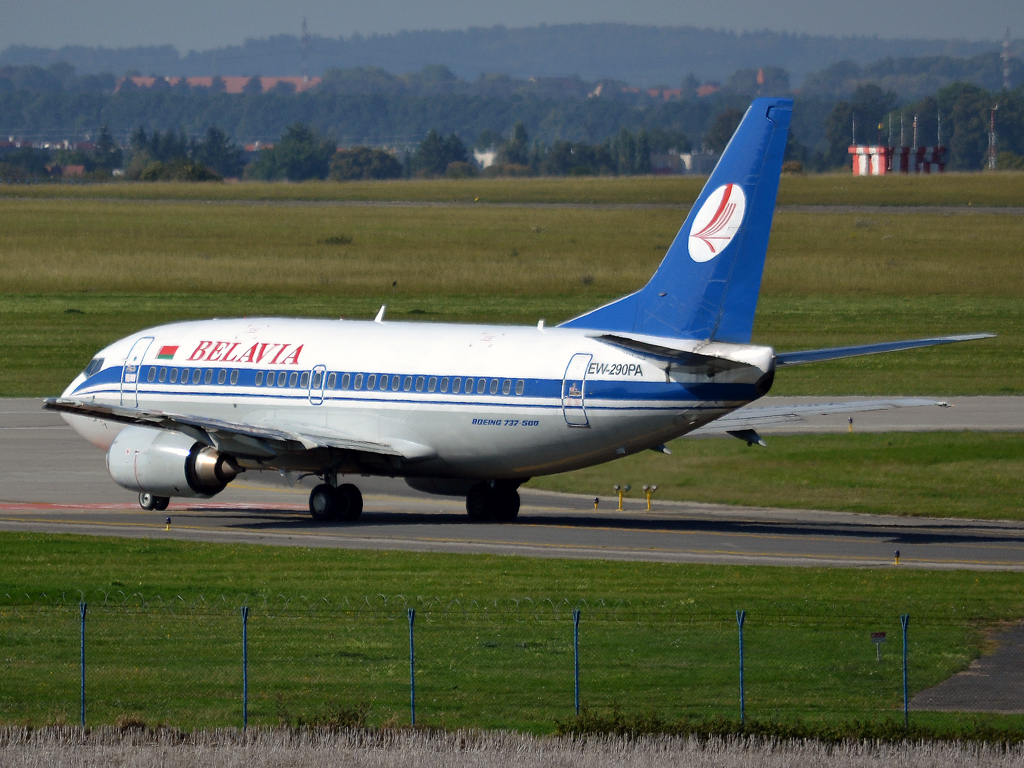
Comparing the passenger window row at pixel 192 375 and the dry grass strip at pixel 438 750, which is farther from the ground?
the passenger window row at pixel 192 375

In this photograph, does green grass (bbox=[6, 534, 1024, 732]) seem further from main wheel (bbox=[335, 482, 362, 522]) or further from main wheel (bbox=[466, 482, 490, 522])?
main wheel (bbox=[466, 482, 490, 522])

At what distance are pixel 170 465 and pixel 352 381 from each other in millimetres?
5083

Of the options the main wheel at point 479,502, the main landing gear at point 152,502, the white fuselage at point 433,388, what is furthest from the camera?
the main landing gear at point 152,502

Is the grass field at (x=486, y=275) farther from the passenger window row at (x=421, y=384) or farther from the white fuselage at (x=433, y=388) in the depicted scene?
the passenger window row at (x=421, y=384)

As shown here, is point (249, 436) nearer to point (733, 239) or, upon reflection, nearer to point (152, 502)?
point (152, 502)

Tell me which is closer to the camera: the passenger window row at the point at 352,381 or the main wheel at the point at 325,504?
the passenger window row at the point at 352,381

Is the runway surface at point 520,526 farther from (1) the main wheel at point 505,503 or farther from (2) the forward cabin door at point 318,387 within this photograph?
(2) the forward cabin door at point 318,387

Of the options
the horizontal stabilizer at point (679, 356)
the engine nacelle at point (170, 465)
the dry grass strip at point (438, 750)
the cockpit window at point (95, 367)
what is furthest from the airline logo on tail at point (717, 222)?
the dry grass strip at point (438, 750)

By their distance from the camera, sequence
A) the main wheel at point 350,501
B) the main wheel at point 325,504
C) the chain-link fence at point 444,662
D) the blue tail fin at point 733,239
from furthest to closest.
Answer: the main wheel at point 350,501 < the main wheel at point 325,504 < the blue tail fin at point 733,239 < the chain-link fence at point 444,662

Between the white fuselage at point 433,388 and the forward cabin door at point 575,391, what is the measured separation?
1.3 inches

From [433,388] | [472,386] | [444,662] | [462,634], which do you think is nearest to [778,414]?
[472,386]

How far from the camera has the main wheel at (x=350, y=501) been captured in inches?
1695

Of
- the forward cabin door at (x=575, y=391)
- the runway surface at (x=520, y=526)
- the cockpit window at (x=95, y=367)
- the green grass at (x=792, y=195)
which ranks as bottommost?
the runway surface at (x=520, y=526)

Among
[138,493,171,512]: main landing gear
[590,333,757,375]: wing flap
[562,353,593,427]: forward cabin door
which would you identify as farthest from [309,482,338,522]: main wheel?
[590,333,757,375]: wing flap
